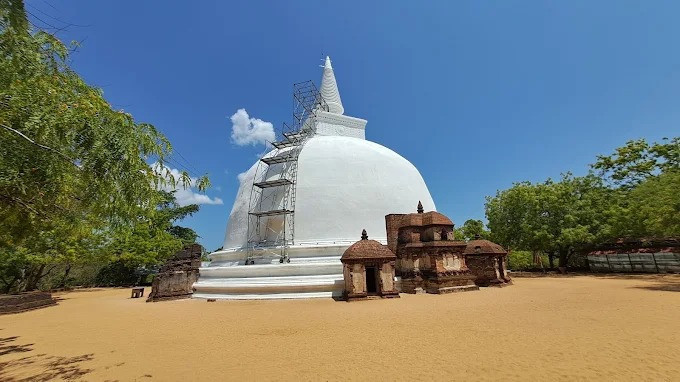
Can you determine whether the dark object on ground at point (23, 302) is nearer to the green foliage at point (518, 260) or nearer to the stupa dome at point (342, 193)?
the stupa dome at point (342, 193)

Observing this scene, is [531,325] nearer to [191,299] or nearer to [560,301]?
[560,301]

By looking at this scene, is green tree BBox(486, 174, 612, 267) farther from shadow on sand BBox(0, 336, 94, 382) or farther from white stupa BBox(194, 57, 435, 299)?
shadow on sand BBox(0, 336, 94, 382)

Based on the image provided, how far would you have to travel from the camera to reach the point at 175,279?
Result: 56.2ft

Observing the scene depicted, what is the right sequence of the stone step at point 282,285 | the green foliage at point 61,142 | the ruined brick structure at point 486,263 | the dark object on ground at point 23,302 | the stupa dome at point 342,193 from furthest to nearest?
1. the ruined brick structure at point 486,263
2. the stupa dome at point 342,193
3. the dark object on ground at point 23,302
4. the stone step at point 282,285
5. the green foliage at point 61,142

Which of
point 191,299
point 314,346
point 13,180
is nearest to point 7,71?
point 13,180

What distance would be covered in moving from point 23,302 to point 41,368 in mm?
13376

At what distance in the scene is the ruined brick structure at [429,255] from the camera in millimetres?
15141

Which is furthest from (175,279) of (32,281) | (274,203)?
(32,281)

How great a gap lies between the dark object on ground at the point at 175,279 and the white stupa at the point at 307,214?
481mm

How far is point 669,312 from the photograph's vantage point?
9312 millimetres

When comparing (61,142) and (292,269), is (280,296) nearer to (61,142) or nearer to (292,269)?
(292,269)

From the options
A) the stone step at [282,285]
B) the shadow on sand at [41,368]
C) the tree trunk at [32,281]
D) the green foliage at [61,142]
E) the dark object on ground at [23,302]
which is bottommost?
the shadow on sand at [41,368]

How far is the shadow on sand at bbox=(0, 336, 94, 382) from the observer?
5770mm

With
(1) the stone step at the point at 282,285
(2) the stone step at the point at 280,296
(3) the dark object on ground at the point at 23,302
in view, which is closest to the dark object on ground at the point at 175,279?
(1) the stone step at the point at 282,285
